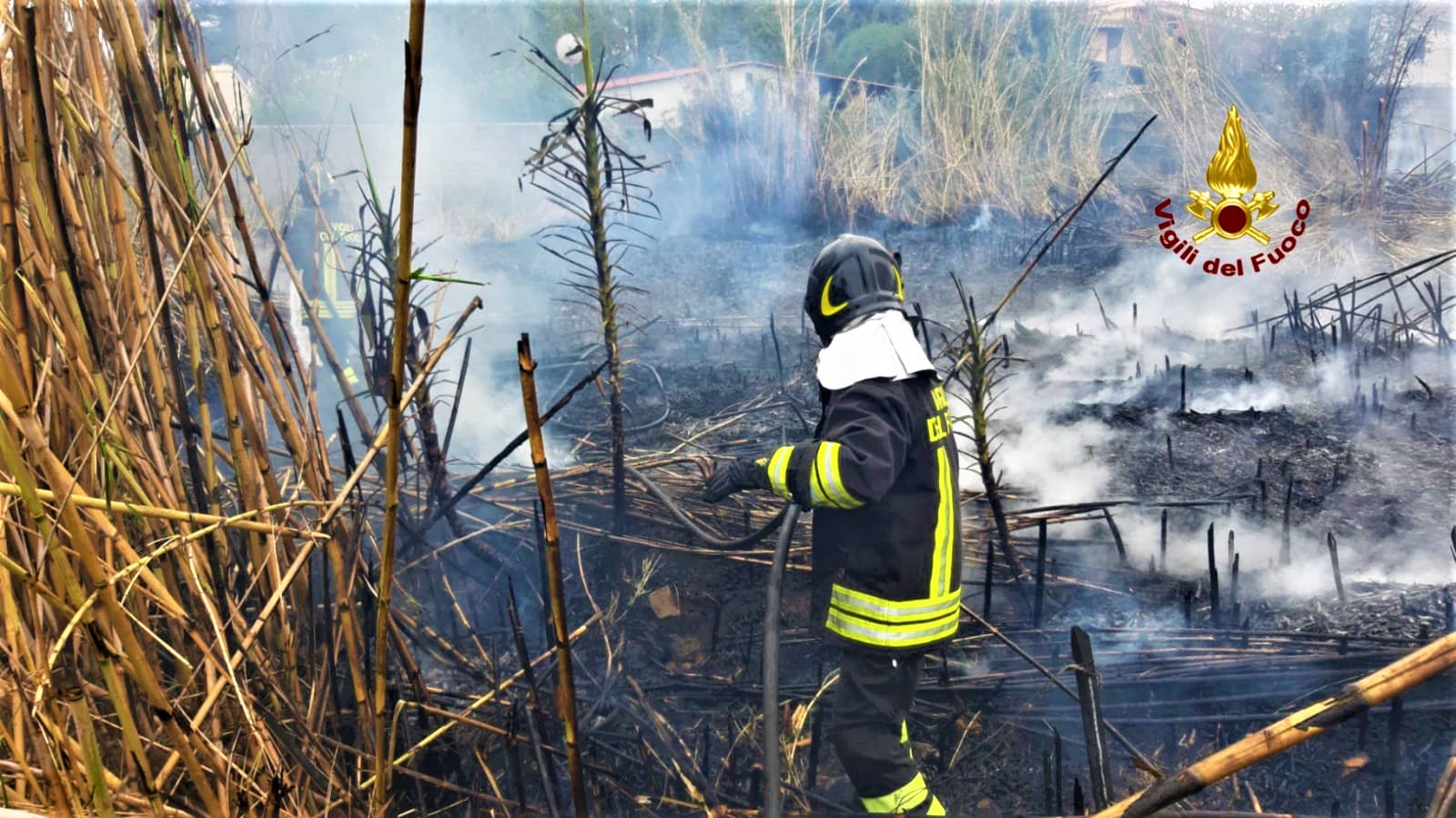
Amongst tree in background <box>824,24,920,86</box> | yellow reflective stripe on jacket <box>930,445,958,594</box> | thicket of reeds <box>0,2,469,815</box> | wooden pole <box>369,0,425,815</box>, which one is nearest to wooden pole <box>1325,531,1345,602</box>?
yellow reflective stripe on jacket <box>930,445,958,594</box>

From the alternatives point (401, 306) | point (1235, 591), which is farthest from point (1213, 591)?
point (401, 306)

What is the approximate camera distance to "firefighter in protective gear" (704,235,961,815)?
2.74m

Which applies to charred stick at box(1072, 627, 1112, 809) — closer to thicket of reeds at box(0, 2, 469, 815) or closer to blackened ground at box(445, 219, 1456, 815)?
blackened ground at box(445, 219, 1456, 815)

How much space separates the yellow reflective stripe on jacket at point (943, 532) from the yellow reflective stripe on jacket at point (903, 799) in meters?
0.60

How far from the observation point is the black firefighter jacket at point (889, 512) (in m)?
2.69

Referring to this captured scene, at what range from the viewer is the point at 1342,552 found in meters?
3.81

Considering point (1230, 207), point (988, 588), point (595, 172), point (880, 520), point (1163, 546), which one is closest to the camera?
point (880, 520)

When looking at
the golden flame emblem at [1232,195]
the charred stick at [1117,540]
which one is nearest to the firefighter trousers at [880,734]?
the charred stick at [1117,540]

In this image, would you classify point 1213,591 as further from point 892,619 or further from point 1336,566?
point 892,619

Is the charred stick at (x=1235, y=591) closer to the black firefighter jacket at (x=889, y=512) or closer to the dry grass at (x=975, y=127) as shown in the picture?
the black firefighter jacket at (x=889, y=512)

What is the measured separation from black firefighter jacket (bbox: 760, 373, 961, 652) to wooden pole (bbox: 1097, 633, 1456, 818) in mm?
1491

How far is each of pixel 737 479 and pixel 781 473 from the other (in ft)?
0.69

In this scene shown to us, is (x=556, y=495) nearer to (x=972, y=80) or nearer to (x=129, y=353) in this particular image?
(x=129, y=353)

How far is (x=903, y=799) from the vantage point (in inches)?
111
